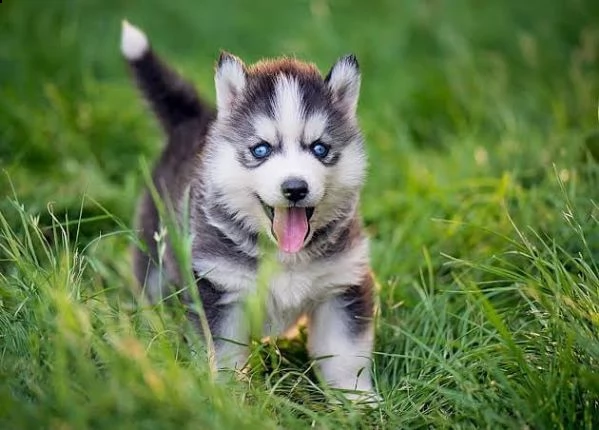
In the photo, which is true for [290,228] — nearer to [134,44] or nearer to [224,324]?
[224,324]

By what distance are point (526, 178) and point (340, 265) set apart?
192 centimetres

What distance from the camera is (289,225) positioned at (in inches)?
148

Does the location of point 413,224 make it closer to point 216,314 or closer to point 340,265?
point 340,265

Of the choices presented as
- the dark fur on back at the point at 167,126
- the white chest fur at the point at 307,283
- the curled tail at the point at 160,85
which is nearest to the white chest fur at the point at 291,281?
the white chest fur at the point at 307,283

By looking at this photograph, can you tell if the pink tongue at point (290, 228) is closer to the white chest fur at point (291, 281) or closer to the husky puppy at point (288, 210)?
the husky puppy at point (288, 210)

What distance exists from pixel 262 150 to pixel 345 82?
0.47 metres

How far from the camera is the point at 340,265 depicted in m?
3.94

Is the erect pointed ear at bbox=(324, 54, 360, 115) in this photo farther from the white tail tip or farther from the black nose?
the white tail tip

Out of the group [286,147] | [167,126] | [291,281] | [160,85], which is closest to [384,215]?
[167,126]

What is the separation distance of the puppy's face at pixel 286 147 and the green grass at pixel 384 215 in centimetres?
52

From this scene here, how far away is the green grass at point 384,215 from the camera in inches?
129

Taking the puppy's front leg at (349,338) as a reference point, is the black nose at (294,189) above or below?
above

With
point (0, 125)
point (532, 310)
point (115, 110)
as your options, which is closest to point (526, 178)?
point (532, 310)

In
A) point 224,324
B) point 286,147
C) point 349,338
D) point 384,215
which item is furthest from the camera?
point 384,215
